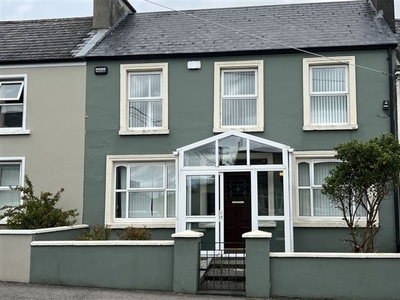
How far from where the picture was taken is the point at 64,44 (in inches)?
589

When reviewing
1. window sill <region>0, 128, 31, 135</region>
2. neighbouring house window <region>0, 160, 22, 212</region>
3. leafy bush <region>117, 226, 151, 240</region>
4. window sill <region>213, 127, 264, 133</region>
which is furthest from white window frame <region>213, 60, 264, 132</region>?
neighbouring house window <region>0, 160, 22, 212</region>

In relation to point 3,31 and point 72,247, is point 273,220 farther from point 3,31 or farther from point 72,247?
point 3,31

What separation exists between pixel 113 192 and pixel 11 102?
4.15 meters

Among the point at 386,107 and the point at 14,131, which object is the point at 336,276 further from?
the point at 14,131

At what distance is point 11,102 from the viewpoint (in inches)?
565

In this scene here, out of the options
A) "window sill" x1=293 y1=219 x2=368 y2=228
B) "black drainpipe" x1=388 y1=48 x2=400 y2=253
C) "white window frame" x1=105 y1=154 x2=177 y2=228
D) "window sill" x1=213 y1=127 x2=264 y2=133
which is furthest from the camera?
"white window frame" x1=105 y1=154 x2=177 y2=228

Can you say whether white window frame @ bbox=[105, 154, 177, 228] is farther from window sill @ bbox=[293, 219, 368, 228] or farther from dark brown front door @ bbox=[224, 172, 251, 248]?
window sill @ bbox=[293, 219, 368, 228]

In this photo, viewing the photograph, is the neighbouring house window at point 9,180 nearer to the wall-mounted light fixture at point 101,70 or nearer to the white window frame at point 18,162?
the white window frame at point 18,162

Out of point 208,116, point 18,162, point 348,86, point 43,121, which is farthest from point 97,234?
point 348,86

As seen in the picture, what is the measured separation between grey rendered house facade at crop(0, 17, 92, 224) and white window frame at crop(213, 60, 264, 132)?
376 cm

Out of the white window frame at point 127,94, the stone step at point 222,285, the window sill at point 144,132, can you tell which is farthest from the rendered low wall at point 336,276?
the white window frame at point 127,94

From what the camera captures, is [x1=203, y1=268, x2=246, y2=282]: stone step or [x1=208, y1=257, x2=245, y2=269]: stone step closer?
[x1=203, y1=268, x2=246, y2=282]: stone step

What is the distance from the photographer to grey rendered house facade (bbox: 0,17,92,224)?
13.6 metres

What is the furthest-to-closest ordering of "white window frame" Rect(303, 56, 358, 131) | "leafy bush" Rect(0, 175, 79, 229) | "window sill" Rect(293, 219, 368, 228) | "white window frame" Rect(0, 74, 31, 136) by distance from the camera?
"white window frame" Rect(0, 74, 31, 136) < "white window frame" Rect(303, 56, 358, 131) < "window sill" Rect(293, 219, 368, 228) < "leafy bush" Rect(0, 175, 79, 229)
